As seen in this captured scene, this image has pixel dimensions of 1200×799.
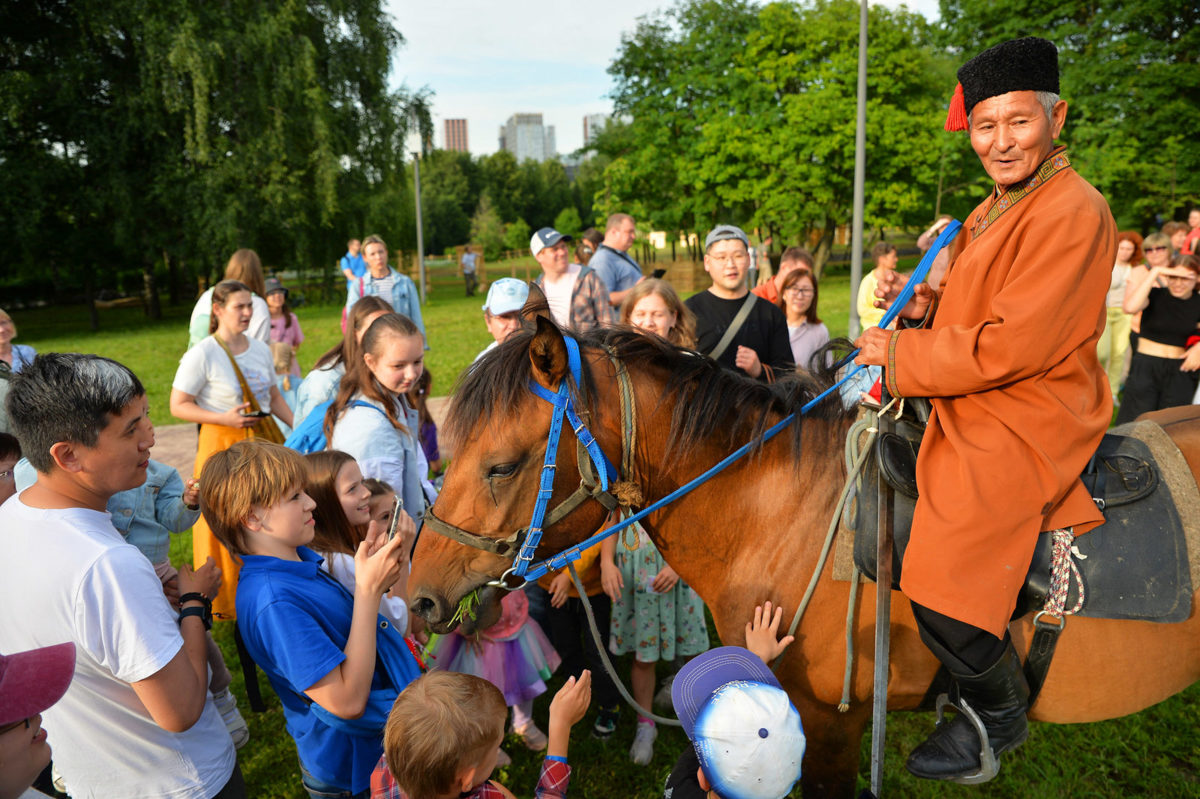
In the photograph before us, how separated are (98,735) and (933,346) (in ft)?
8.65

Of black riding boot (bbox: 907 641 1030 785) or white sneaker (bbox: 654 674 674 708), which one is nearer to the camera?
black riding boot (bbox: 907 641 1030 785)

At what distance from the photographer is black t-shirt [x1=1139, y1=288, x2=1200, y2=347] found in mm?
6953

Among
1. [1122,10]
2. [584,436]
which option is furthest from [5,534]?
[1122,10]

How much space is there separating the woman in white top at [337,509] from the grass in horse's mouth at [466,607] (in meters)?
0.82

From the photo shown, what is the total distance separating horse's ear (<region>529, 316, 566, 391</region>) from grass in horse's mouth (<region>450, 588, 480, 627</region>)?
70cm

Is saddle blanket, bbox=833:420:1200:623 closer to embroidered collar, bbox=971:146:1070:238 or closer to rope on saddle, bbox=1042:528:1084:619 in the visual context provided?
rope on saddle, bbox=1042:528:1084:619

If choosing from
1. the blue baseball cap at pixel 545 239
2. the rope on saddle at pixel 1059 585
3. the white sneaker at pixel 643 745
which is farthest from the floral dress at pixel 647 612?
the blue baseball cap at pixel 545 239

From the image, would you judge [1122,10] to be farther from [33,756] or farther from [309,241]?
[33,756]

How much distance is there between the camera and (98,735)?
210 cm

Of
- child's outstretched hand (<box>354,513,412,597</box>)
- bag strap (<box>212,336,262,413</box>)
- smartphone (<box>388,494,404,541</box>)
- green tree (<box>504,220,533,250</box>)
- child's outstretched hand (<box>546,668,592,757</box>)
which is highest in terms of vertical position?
green tree (<box>504,220,533,250</box>)

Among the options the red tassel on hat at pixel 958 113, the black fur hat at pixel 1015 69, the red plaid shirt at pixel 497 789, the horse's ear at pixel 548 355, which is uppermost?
the black fur hat at pixel 1015 69

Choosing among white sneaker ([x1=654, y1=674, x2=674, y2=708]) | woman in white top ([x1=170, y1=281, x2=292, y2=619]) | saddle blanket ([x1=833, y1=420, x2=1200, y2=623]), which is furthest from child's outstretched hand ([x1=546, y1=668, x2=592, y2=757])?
woman in white top ([x1=170, y1=281, x2=292, y2=619])

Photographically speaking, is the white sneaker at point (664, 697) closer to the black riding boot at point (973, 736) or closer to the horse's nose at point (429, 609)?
the black riding boot at point (973, 736)

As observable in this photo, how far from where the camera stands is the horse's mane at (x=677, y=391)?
90.4 inches
